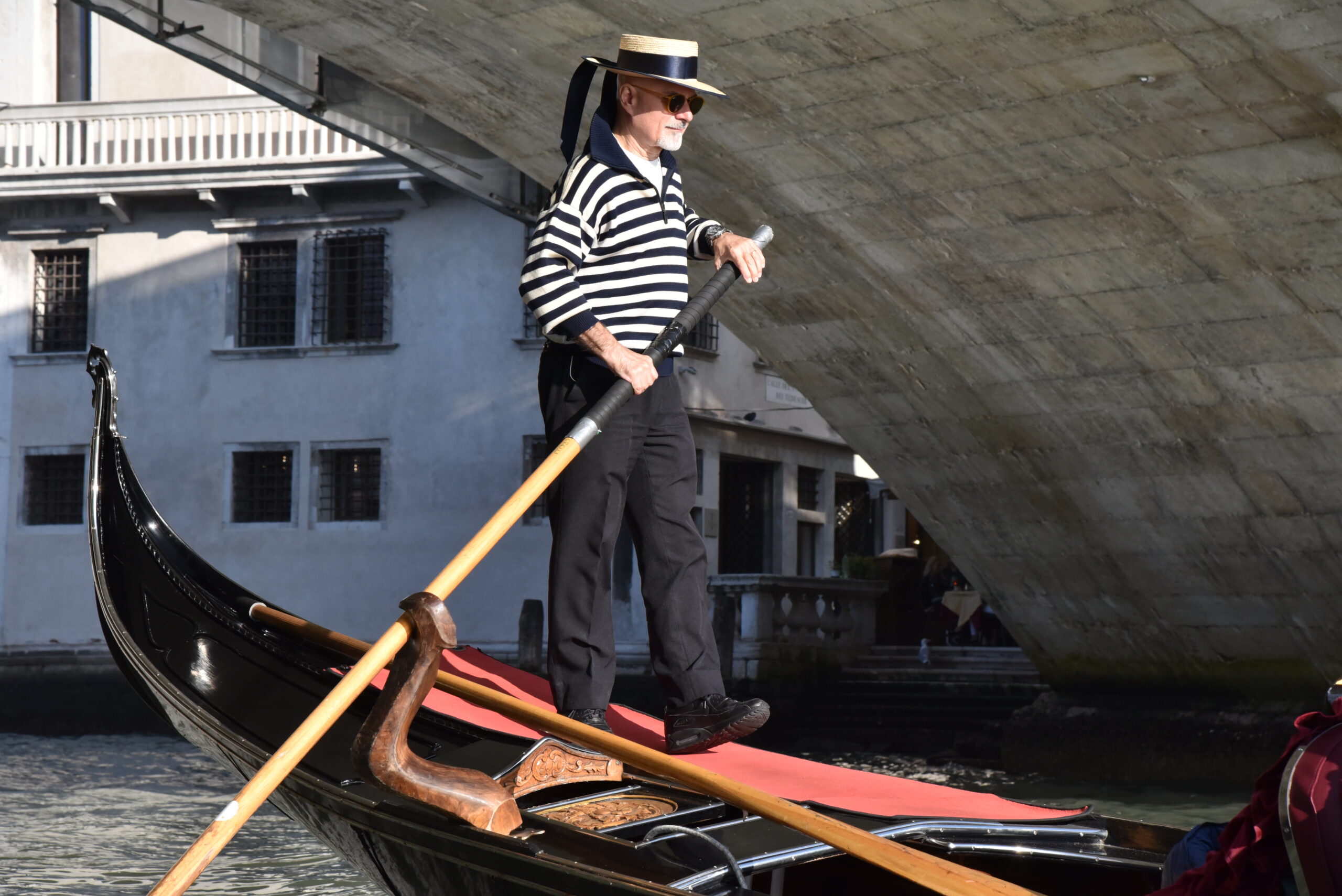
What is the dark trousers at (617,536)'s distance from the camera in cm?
194

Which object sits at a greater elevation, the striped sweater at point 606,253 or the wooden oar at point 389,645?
the striped sweater at point 606,253

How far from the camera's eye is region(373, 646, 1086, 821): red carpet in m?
1.78

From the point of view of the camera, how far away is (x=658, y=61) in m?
1.87

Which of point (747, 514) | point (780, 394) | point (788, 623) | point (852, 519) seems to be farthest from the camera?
point (852, 519)

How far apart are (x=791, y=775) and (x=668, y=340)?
571 millimetres

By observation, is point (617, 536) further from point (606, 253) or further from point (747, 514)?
point (747, 514)

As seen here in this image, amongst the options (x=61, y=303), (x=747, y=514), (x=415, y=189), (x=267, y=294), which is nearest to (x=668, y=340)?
(x=415, y=189)

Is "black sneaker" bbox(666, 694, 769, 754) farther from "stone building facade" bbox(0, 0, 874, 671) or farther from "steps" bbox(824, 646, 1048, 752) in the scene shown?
"stone building facade" bbox(0, 0, 874, 671)

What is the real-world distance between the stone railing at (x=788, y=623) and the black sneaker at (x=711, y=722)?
654 centimetres

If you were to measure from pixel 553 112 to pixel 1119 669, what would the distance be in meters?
3.02

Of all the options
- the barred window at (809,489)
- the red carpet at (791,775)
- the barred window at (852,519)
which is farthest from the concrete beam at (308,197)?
the red carpet at (791,775)

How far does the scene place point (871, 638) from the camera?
30.8ft

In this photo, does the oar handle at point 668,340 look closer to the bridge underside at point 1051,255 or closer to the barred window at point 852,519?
the bridge underside at point 1051,255

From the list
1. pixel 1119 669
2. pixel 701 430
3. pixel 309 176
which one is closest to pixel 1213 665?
pixel 1119 669
